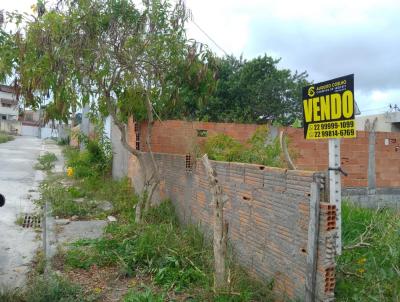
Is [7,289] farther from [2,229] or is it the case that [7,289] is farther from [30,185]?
[30,185]

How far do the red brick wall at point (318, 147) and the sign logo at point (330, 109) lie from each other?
471 cm

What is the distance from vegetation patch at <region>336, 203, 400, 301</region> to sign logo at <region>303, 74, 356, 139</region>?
1.12 metres

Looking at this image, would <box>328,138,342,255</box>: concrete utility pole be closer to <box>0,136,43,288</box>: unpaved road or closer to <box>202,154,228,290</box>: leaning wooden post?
<box>202,154,228,290</box>: leaning wooden post

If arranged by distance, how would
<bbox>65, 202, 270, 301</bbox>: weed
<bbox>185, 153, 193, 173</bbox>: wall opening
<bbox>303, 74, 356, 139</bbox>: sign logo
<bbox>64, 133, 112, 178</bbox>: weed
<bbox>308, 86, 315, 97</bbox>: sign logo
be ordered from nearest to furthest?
<bbox>303, 74, 356, 139</bbox>: sign logo → <bbox>308, 86, 315, 97</bbox>: sign logo → <bbox>65, 202, 270, 301</bbox>: weed → <bbox>185, 153, 193, 173</bbox>: wall opening → <bbox>64, 133, 112, 178</bbox>: weed

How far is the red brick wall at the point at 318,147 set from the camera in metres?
9.01

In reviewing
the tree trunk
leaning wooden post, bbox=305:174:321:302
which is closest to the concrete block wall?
leaning wooden post, bbox=305:174:321:302

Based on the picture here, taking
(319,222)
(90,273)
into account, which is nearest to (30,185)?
(90,273)

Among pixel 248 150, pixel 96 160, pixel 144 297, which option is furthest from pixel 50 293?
pixel 96 160

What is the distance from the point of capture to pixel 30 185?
43.4 ft

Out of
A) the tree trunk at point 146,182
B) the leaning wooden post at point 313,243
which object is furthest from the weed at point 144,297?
the tree trunk at point 146,182

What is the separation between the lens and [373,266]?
4055mm

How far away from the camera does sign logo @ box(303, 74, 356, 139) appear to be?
355 centimetres

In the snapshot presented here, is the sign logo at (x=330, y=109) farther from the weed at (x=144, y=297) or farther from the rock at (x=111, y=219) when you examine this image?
the rock at (x=111, y=219)

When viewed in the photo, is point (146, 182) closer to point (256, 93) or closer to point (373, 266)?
point (373, 266)
